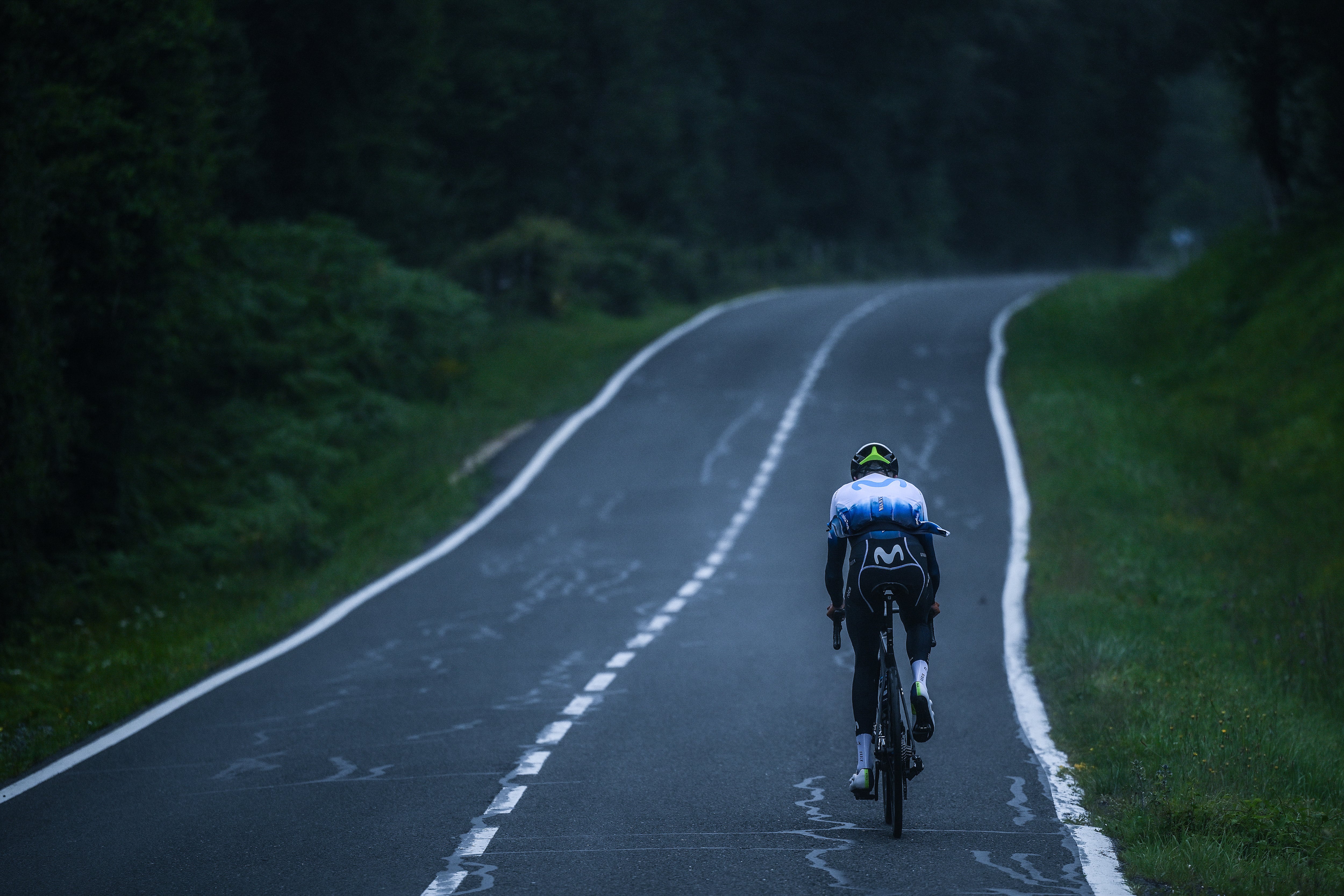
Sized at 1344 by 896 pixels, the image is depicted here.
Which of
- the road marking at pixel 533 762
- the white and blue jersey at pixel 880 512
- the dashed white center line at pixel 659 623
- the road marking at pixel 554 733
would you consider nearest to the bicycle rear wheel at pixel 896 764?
the white and blue jersey at pixel 880 512

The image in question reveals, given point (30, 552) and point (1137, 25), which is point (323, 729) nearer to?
point (30, 552)

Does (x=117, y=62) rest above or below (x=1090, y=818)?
above

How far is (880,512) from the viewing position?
7699mm

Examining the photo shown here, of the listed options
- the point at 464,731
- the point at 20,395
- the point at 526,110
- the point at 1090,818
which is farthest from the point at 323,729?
the point at 526,110

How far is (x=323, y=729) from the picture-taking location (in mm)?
10148

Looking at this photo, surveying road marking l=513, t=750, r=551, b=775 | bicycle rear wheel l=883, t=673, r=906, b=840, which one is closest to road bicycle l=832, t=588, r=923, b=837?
bicycle rear wheel l=883, t=673, r=906, b=840

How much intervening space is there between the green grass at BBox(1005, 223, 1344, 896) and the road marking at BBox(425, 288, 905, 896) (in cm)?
305

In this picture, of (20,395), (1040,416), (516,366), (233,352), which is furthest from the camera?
(516,366)

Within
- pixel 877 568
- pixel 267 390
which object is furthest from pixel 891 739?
pixel 267 390

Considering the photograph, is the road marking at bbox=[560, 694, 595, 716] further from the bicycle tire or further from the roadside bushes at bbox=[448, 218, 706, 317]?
the roadside bushes at bbox=[448, 218, 706, 317]

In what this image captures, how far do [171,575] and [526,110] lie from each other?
115 feet

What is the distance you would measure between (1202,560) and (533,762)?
31.4 feet

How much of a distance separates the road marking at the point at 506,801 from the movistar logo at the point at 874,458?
2.59 metres

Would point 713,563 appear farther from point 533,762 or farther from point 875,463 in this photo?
point 875,463
